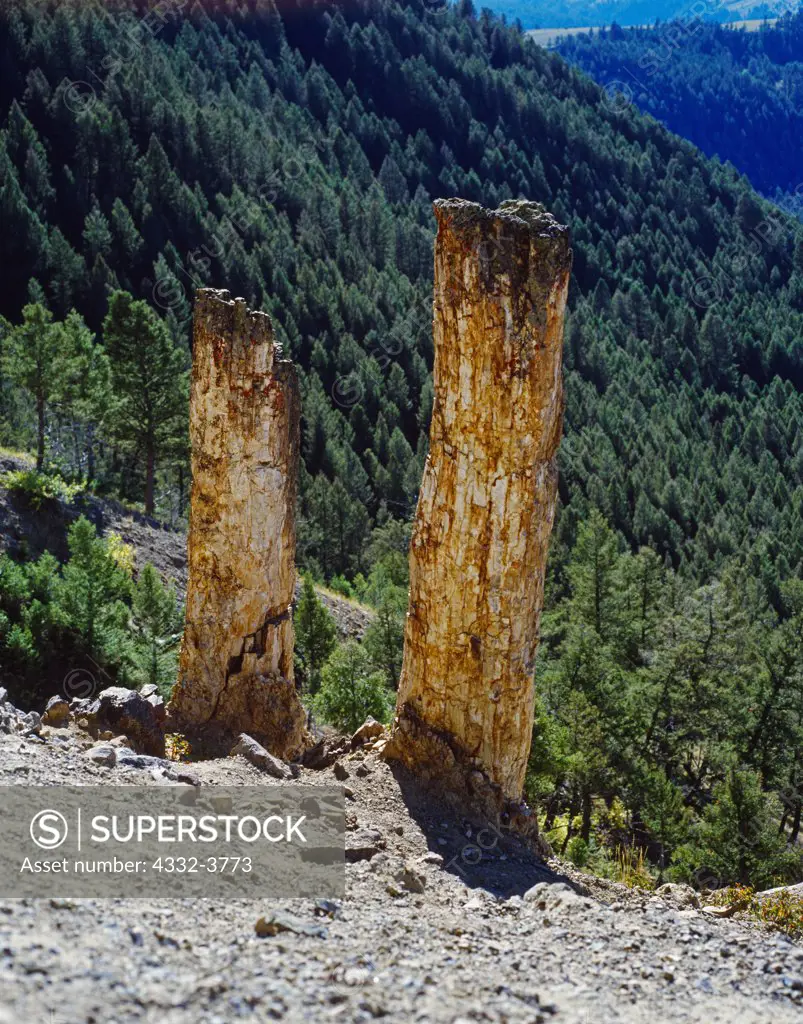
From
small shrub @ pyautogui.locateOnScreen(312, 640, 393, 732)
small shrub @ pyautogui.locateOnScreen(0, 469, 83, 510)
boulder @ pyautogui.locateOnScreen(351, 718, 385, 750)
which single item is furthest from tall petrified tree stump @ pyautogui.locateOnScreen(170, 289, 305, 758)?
small shrub @ pyautogui.locateOnScreen(0, 469, 83, 510)

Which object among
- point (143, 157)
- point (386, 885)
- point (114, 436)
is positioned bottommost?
point (386, 885)

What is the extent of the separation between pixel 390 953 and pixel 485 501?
643 cm

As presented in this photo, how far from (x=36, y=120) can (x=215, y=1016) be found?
133670mm

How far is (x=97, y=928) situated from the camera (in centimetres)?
885

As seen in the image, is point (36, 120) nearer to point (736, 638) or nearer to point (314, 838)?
point (736, 638)

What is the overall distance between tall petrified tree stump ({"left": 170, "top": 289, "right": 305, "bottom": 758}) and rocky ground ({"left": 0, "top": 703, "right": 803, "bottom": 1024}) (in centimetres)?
356

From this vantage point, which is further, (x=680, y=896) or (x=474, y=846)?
(x=680, y=896)

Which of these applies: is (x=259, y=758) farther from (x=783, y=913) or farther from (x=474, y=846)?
(x=783, y=913)

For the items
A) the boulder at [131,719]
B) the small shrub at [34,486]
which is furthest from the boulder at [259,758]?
the small shrub at [34,486]

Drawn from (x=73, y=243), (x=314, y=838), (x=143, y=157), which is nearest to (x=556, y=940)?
(x=314, y=838)

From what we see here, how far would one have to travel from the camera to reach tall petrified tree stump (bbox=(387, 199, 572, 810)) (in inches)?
522

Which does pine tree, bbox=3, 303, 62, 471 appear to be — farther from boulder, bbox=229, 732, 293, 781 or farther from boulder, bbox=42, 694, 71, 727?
boulder, bbox=229, 732, 293, 781

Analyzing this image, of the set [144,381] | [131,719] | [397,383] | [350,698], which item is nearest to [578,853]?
[350,698]

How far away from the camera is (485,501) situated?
14109 mm
